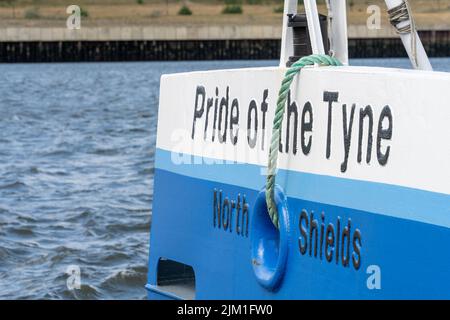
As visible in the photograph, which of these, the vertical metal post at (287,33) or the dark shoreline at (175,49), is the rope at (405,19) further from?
the dark shoreline at (175,49)

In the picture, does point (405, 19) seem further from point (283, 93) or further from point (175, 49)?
point (175, 49)

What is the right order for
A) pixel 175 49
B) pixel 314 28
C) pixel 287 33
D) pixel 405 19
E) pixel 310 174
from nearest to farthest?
1. pixel 310 174
2. pixel 314 28
3. pixel 405 19
4. pixel 287 33
5. pixel 175 49

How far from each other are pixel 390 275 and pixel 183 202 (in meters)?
1.85

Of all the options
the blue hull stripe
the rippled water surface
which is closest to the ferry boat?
the blue hull stripe

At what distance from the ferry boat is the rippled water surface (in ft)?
14.6

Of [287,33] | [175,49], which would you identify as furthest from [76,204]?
[175,49]

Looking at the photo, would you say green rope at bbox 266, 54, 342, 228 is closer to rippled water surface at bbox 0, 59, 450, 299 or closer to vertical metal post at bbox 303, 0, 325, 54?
vertical metal post at bbox 303, 0, 325, 54

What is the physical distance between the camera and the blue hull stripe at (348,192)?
4191 mm

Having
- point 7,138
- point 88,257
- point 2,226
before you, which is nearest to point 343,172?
point 88,257

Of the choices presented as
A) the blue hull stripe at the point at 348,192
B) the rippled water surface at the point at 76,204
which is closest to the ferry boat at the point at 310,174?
the blue hull stripe at the point at 348,192

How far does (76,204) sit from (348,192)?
11743 millimetres

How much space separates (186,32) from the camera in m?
115

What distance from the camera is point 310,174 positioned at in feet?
16.0

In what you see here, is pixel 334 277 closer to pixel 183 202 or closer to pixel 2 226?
pixel 183 202
